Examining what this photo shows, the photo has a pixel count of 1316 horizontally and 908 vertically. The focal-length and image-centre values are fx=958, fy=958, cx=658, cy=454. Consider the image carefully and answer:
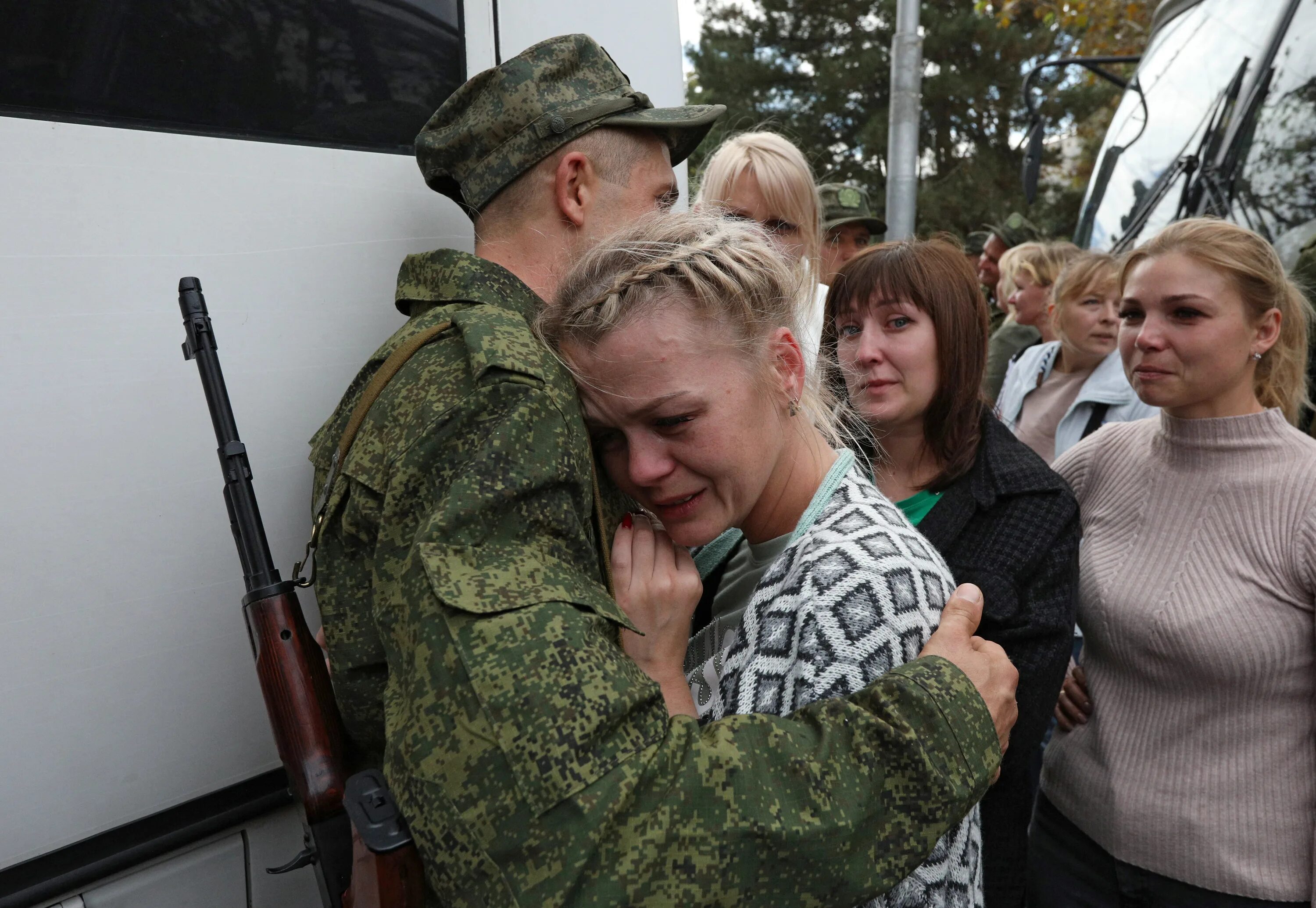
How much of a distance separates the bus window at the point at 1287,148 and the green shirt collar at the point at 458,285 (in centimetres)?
332

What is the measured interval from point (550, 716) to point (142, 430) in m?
0.89

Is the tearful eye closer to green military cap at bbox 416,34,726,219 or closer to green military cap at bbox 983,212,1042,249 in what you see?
green military cap at bbox 416,34,726,219

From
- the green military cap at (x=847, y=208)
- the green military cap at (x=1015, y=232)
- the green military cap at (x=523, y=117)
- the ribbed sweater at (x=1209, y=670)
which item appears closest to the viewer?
the green military cap at (x=523, y=117)

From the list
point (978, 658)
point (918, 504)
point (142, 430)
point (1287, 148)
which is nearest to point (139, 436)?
point (142, 430)

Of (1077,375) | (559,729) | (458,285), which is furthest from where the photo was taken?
(1077,375)

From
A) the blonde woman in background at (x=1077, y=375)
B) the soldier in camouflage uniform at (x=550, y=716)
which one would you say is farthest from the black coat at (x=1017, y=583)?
the blonde woman in background at (x=1077, y=375)

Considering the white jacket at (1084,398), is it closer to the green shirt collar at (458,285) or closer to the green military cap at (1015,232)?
the green shirt collar at (458,285)

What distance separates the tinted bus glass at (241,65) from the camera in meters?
1.36

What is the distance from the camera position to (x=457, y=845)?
1.02m

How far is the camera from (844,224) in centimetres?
438

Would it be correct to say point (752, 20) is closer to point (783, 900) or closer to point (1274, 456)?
point (1274, 456)

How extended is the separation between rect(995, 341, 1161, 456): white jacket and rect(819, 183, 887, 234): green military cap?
3.14 ft

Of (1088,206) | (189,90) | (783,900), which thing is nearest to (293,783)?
(783,900)

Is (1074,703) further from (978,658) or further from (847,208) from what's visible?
(847,208)
